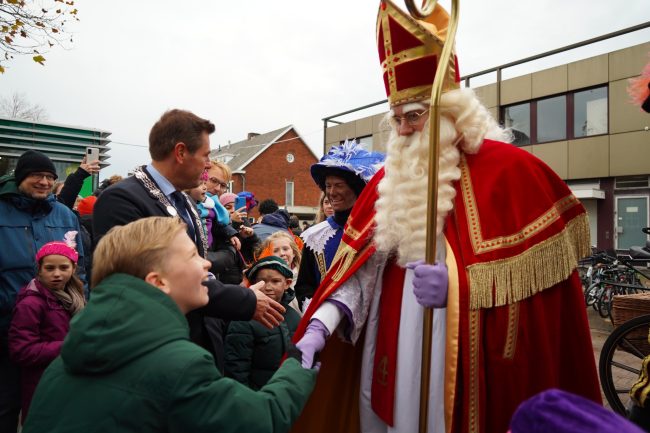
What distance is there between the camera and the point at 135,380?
1276 mm

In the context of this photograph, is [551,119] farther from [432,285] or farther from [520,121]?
[432,285]

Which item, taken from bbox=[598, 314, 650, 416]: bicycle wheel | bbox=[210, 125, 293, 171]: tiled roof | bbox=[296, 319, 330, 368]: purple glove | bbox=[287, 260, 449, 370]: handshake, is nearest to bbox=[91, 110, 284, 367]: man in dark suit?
bbox=[296, 319, 330, 368]: purple glove

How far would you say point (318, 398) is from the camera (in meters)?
2.38

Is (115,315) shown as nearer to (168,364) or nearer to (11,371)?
(168,364)

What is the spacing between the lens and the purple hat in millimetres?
842

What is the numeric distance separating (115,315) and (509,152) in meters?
1.66

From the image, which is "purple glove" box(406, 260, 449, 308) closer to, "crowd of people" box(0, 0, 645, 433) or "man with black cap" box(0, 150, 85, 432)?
"crowd of people" box(0, 0, 645, 433)

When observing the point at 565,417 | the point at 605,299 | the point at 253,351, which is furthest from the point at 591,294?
the point at 565,417

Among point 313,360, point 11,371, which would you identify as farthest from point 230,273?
point 313,360

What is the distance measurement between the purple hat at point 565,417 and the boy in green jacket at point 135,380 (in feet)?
2.55

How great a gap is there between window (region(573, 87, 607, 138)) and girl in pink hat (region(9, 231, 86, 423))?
15.3m

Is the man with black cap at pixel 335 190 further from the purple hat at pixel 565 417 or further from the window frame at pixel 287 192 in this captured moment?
the window frame at pixel 287 192

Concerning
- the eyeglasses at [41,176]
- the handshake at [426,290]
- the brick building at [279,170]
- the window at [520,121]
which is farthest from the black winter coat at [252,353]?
the brick building at [279,170]

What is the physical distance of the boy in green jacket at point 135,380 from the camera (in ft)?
4.14
